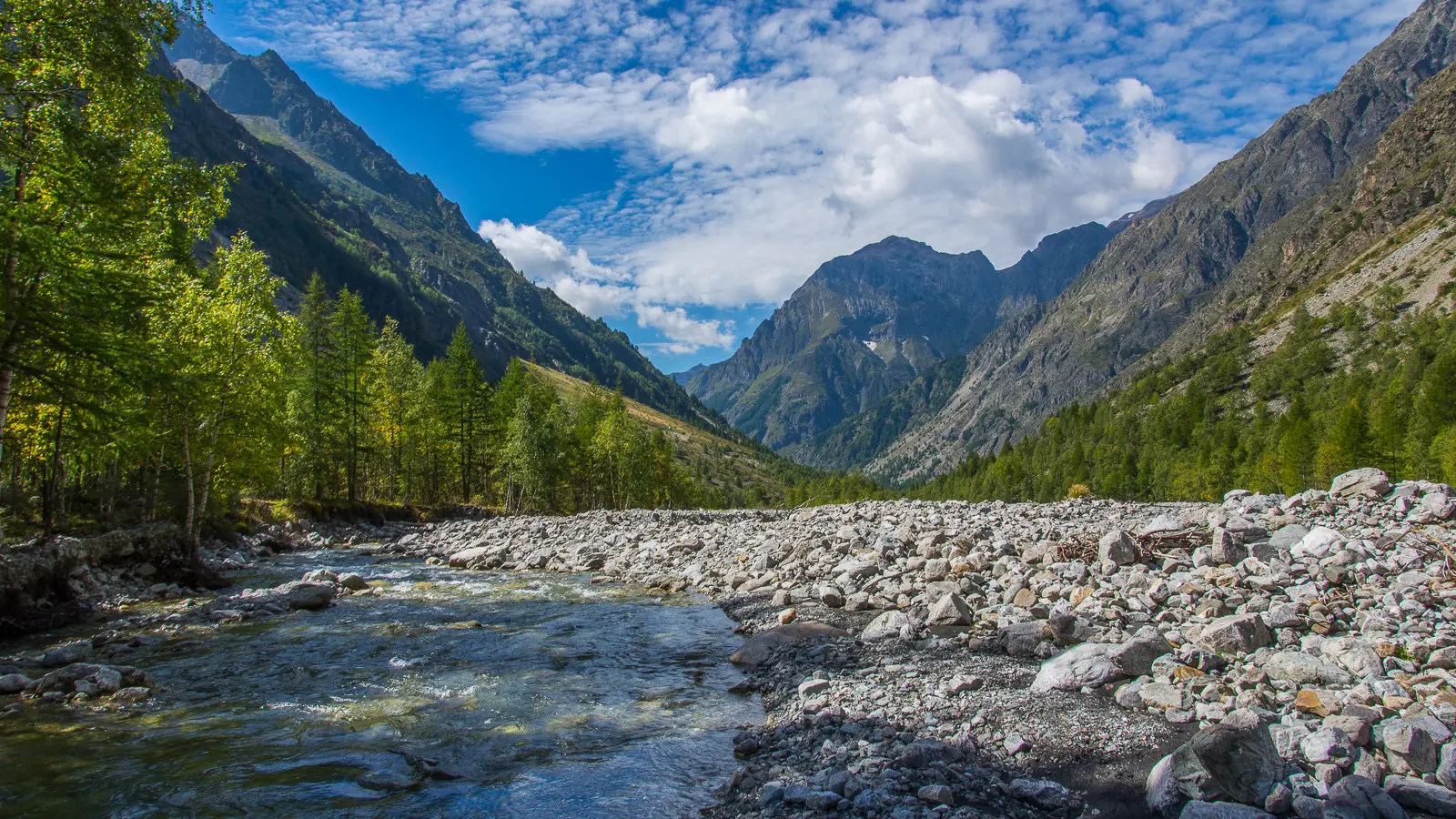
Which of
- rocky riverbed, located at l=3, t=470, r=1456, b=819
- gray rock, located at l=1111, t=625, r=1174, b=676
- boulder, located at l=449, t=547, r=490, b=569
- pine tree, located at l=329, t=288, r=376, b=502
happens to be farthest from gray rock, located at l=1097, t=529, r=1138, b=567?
pine tree, located at l=329, t=288, r=376, b=502

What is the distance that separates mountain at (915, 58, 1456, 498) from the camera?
3337 inches

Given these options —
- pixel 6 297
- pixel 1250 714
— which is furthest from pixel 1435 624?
pixel 6 297

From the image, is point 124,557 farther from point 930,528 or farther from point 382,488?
point 382,488

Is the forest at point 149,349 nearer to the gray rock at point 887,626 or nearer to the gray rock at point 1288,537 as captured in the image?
the gray rock at point 887,626

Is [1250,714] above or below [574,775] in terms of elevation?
above

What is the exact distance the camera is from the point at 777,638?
15.8 m

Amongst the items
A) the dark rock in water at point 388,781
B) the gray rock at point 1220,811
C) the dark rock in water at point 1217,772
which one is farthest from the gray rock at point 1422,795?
the dark rock in water at point 388,781

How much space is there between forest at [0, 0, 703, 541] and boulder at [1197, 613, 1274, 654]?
60.9ft

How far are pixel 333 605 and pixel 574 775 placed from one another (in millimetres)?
15578

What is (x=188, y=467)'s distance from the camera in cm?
2464

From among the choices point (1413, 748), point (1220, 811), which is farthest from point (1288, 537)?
point (1220, 811)

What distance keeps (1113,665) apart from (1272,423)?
142m

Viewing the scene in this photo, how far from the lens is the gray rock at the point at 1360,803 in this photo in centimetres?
680

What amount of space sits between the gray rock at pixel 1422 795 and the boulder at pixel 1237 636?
446 cm
